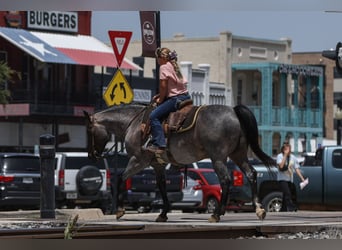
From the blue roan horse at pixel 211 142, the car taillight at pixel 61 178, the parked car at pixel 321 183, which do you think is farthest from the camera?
the car taillight at pixel 61 178

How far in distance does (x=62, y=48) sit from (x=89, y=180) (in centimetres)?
1876

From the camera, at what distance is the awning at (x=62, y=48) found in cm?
4409

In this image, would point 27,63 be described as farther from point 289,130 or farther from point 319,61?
point 319,61

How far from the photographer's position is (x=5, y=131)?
149ft

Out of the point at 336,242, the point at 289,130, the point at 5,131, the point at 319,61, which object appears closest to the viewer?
the point at 336,242

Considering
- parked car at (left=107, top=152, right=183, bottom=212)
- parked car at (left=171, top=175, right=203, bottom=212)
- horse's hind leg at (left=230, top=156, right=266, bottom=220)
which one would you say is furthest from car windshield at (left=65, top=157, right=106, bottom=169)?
horse's hind leg at (left=230, top=156, right=266, bottom=220)

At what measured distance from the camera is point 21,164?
26828 mm

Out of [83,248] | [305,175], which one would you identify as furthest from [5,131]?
[83,248]

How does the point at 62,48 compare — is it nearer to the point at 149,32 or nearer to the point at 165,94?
the point at 149,32

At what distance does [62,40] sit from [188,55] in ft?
39.6

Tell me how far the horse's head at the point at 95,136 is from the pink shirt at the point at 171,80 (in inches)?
60.8

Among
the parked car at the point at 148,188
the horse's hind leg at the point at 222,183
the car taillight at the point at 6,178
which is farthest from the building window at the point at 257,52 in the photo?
the horse's hind leg at the point at 222,183

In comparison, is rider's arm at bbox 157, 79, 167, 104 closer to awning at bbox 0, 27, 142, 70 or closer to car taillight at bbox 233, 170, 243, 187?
car taillight at bbox 233, 170, 243, 187

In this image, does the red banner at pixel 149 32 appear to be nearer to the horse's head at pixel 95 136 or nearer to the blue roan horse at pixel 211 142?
the horse's head at pixel 95 136
